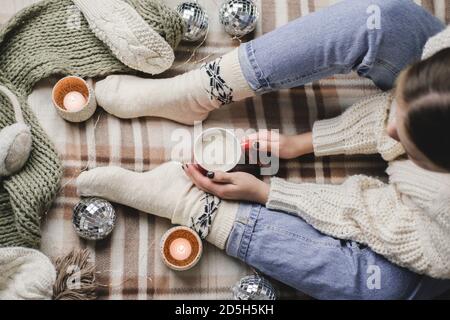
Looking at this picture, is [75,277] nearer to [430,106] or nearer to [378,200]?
[378,200]

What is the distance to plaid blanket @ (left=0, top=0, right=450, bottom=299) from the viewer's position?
3.40ft

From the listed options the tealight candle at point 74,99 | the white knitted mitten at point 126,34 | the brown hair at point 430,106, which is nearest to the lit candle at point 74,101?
the tealight candle at point 74,99

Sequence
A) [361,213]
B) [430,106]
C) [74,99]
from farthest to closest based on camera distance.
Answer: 1. [74,99]
2. [361,213]
3. [430,106]

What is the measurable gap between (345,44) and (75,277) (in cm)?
68

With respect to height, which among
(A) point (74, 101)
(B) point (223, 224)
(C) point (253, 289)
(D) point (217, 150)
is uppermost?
(A) point (74, 101)

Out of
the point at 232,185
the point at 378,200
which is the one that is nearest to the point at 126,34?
the point at 232,185

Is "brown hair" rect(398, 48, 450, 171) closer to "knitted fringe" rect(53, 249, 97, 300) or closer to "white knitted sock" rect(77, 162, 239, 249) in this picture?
"white knitted sock" rect(77, 162, 239, 249)

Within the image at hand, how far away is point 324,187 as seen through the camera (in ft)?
3.35

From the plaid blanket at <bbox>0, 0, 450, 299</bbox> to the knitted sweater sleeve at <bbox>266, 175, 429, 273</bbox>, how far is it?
0.10 metres

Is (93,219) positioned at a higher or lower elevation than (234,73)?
lower

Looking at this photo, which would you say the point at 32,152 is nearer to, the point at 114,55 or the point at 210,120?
the point at 114,55

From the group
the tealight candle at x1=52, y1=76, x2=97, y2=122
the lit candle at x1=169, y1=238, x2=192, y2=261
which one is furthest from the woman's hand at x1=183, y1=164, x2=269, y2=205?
the tealight candle at x1=52, y1=76, x2=97, y2=122

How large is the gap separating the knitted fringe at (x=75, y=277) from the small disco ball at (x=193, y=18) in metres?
0.51

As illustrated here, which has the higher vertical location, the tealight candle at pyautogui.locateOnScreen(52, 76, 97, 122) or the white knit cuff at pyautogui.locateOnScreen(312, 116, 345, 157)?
the tealight candle at pyautogui.locateOnScreen(52, 76, 97, 122)
